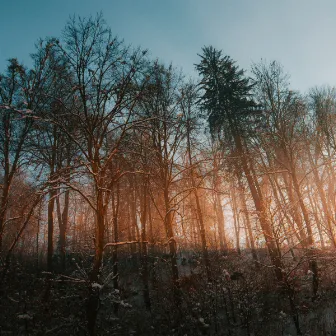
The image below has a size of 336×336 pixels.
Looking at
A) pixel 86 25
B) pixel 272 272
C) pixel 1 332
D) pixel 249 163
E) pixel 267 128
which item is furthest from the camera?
pixel 249 163

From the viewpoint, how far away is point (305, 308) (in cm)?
946

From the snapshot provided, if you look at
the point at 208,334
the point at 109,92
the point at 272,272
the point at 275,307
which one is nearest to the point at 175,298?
the point at 208,334

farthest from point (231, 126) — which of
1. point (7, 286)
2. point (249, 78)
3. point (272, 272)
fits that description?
point (7, 286)

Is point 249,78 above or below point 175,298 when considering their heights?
above

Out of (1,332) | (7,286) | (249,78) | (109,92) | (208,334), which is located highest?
(249,78)

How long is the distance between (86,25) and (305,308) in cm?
1295

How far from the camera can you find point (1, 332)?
27.2 feet

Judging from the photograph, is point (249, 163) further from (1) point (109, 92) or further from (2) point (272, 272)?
(1) point (109, 92)

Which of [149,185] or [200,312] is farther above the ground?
[149,185]

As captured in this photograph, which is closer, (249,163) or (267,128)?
(267,128)

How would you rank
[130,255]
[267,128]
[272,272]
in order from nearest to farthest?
[272,272] → [267,128] → [130,255]

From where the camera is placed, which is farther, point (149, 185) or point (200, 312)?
point (149, 185)

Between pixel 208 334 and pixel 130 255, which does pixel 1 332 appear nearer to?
pixel 208 334

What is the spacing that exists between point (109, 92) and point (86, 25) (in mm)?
2066
